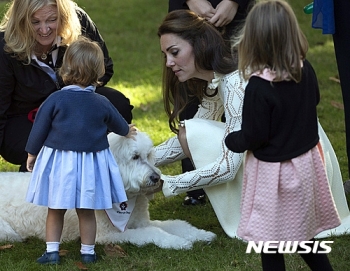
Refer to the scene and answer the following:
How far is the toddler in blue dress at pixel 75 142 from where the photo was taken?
149 inches

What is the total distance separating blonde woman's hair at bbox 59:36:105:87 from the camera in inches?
150

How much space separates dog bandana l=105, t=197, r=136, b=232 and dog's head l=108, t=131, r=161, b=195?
11 cm

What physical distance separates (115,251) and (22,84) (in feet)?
5.08

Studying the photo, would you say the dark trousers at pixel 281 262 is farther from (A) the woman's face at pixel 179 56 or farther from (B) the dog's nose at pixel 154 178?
(A) the woman's face at pixel 179 56

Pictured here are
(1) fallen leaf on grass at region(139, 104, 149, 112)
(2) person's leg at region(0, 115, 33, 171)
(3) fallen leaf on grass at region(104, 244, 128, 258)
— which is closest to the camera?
(3) fallen leaf on grass at region(104, 244, 128, 258)

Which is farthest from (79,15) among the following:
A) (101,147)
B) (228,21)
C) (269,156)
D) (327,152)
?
(269,156)

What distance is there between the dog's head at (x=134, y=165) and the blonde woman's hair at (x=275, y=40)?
128 cm

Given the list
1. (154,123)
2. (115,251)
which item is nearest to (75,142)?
(115,251)

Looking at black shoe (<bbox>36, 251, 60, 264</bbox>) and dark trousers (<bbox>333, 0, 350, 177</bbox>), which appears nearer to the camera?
black shoe (<bbox>36, 251, 60, 264</bbox>)

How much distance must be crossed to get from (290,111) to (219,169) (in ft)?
3.95

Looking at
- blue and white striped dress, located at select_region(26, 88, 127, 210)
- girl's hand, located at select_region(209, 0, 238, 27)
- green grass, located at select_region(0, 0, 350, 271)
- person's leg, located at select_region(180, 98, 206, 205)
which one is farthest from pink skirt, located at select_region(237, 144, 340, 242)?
person's leg, located at select_region(180, 98, 206, 205)

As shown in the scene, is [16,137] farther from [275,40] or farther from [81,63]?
[275,40]

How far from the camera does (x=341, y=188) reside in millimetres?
4512

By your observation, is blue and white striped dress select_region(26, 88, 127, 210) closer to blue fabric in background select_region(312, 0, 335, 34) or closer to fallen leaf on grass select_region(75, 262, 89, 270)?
fallen leaf on grass select_region(75, 262, 89, 270)
